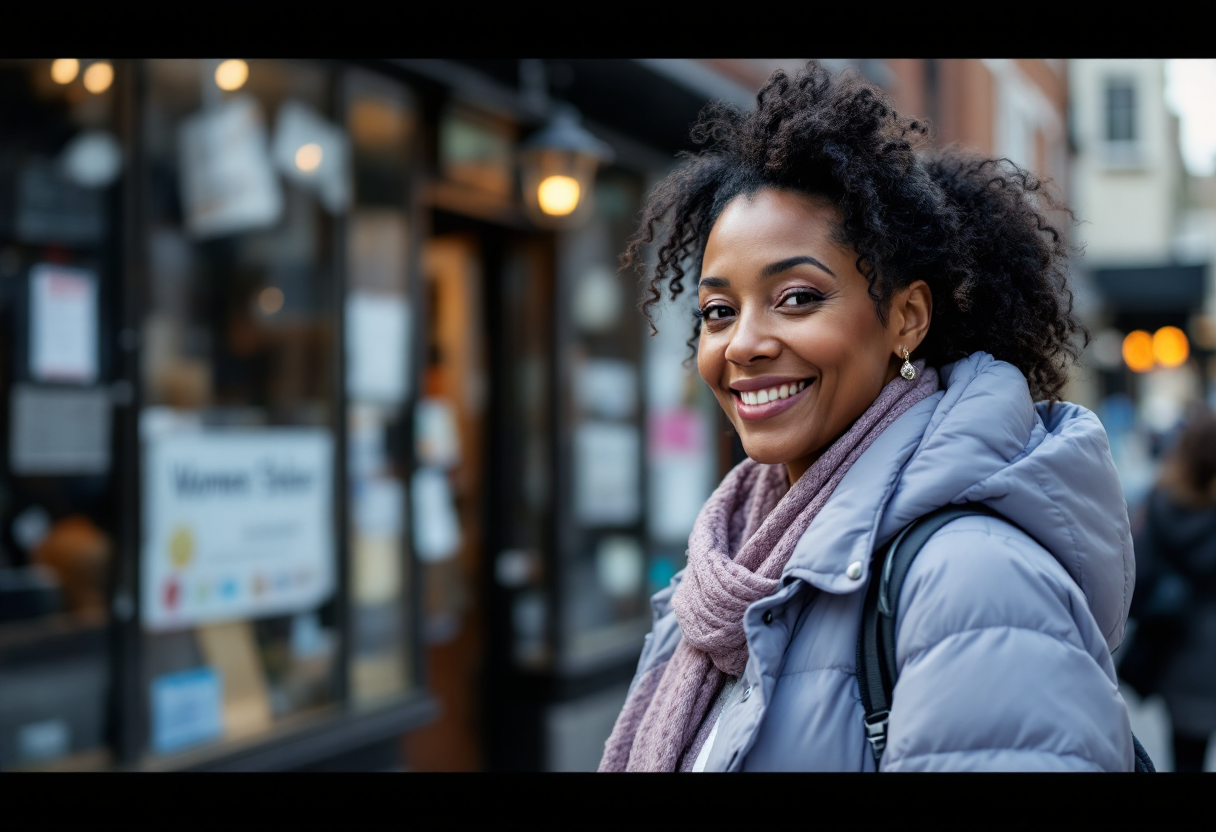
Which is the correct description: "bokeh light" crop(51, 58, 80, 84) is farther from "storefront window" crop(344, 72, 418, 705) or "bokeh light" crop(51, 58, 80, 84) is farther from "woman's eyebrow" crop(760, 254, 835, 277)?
"woman's eyebrow" crop(760, 254, 835, 277)

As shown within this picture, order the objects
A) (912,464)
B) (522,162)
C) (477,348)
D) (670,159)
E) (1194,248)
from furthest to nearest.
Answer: (1194,248), (670,159), (477,348), (522,162), (912,464)

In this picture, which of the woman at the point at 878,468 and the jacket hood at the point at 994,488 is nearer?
the woman at the point at 878,468

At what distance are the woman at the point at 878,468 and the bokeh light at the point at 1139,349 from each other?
16.3 meters

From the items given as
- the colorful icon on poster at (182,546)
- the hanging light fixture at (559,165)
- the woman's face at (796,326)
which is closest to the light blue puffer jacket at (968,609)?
the woman's face at (796,326)

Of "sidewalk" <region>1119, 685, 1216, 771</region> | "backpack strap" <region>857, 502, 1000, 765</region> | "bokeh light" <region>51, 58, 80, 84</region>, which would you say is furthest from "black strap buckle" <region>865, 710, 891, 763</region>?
"sidewalk" <region>1119, 685, 1216, 771</region>

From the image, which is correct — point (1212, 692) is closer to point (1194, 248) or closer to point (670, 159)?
point (670, 159)

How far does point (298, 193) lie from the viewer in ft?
15.1

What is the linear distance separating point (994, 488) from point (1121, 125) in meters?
23.3

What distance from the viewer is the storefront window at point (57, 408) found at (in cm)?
363

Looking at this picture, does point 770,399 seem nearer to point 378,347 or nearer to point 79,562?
point 79,562

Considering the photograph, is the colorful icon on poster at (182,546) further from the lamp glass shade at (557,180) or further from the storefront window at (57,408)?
the lamp glass shade at (557,180)

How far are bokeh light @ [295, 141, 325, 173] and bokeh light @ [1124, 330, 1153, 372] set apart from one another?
15269 mm
